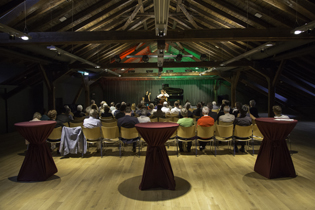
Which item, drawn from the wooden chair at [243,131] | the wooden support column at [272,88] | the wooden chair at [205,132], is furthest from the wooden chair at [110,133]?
the wooden support column at [272,88]

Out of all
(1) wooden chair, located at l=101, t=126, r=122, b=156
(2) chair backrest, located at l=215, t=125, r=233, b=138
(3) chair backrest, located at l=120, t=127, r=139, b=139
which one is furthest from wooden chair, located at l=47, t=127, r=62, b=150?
(2) chair backrest, located at l=215, t=125, r=233, b=138

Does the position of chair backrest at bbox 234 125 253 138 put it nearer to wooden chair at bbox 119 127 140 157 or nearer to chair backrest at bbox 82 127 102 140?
wooden chair at bbox 119 127 140 157

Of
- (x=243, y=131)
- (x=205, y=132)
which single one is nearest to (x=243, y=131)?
(x=243, y=131)

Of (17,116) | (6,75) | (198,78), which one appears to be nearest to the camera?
(6,75)

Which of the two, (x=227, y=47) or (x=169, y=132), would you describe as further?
(x=227, y=47)

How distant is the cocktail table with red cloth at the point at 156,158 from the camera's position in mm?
3252

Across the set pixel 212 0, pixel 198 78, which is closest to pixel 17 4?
pixel 212 0

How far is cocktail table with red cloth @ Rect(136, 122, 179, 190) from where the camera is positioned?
3.25 metres

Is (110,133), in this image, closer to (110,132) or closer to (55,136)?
(110,132)

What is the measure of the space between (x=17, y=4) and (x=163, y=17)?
4053 millimetres

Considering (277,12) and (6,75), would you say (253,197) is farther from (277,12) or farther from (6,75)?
(6,75)

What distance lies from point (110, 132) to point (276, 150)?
372 centimetres

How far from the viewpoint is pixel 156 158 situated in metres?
3.35

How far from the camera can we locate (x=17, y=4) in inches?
205
